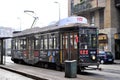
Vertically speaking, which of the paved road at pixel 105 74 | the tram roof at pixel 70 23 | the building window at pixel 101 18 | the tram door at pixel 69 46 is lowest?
the paved road at pixel 105 74

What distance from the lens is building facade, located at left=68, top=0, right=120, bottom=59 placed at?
163ft

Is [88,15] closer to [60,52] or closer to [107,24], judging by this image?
[107,24]

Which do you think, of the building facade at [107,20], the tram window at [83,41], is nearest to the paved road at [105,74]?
the tram window at [83,41]

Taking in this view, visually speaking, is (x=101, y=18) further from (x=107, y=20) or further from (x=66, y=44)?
(x=66, y=44)

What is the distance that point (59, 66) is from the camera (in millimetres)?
24922

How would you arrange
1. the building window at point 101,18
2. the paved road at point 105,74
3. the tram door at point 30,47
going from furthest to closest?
the building window at point 101,18
the tram door at point 30,47
the paved road at point 105,74

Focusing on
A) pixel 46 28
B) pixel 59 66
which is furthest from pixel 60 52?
pixel 46 28

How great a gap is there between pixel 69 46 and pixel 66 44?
463 millimetres

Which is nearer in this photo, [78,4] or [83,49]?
[83,49]

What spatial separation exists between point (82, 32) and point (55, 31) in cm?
288

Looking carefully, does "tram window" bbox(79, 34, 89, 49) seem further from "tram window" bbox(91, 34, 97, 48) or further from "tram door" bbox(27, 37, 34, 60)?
"tram door" bbox(27, 37, 34, 60)

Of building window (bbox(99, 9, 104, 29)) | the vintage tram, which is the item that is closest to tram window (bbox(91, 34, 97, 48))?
the vintage tram

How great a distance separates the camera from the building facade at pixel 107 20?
49.8 metres

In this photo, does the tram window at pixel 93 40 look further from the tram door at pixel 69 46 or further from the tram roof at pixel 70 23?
the tram door at pixel 69 46
